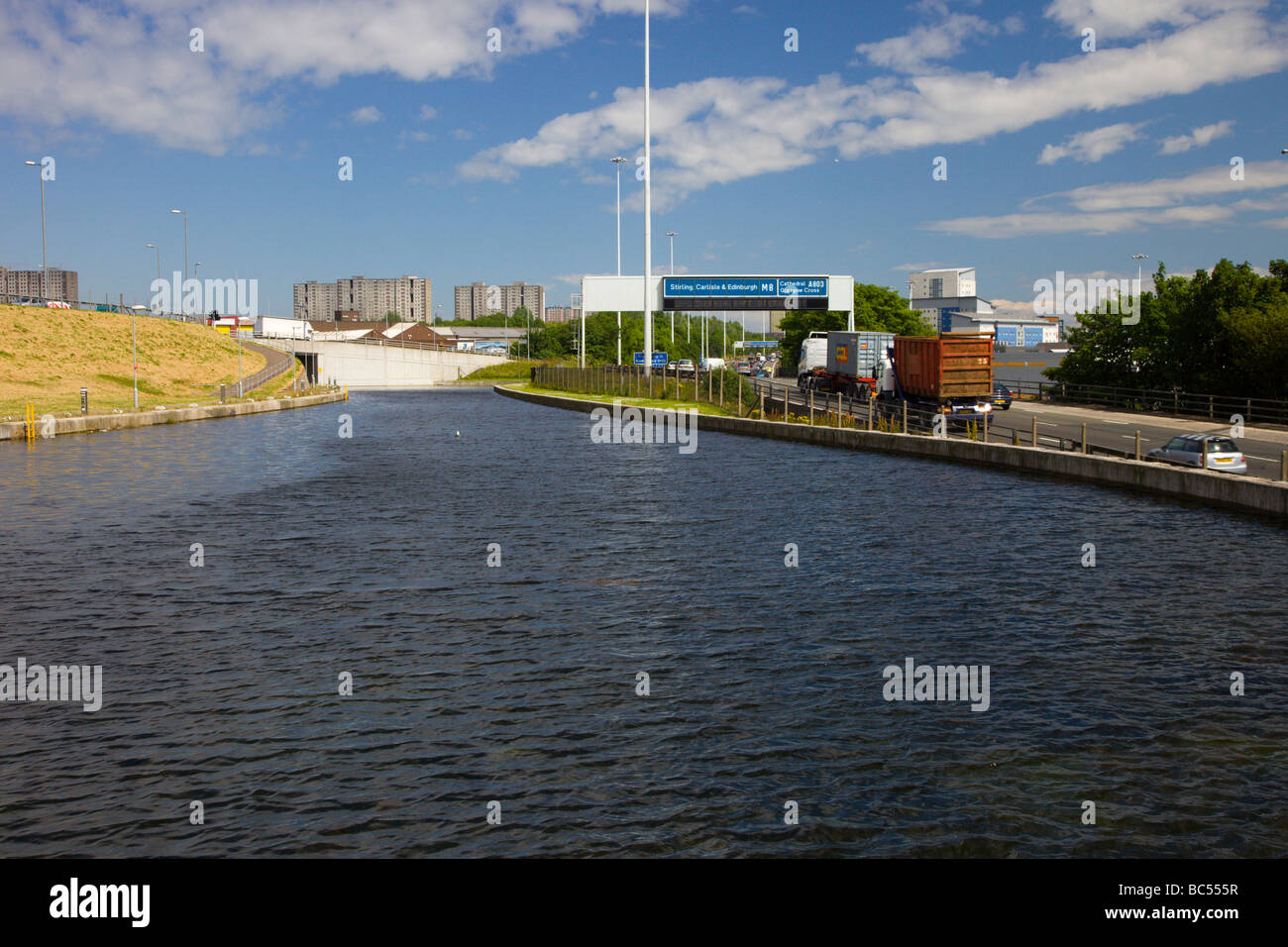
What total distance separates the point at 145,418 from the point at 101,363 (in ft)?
119

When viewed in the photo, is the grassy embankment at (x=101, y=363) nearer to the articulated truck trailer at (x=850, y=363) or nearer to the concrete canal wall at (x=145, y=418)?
the concrete canal wall at (x=145, y=418)

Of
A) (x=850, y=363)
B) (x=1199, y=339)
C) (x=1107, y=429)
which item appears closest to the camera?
(x=1107, y=429)

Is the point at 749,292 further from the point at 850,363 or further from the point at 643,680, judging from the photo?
the point at 643,680

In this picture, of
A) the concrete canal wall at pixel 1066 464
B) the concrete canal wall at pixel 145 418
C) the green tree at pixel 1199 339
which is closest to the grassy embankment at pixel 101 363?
the concrete canal wall at pixel 145 418

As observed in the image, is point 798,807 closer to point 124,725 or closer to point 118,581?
point 124,725

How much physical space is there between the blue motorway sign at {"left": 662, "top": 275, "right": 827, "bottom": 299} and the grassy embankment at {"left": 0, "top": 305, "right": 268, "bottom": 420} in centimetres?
3093

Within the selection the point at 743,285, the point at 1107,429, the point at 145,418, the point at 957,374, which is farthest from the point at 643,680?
the point at 743,285

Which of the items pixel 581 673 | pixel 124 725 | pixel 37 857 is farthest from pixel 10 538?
pixel 37 857

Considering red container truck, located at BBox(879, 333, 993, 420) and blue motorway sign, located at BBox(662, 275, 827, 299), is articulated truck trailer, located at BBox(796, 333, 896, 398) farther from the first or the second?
blue motorway sign, located at BBox(662, 275, 827, 299)

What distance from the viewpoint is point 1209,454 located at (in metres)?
30.4

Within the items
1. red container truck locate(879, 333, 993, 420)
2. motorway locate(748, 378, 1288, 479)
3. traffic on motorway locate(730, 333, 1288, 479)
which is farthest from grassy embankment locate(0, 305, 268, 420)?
motorway locate(748, 378, 1288, 479)

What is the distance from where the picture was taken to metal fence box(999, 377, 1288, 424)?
159 ft

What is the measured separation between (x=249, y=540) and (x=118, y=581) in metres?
4.60

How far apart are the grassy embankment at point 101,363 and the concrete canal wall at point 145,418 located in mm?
2662
